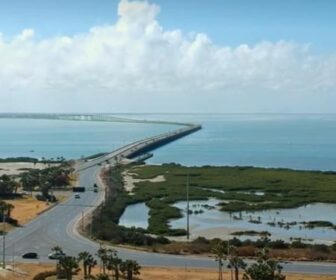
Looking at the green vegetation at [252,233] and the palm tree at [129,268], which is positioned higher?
the green vegetation at [252,233]

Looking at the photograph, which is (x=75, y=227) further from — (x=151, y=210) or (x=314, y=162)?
(x=314, y=162)

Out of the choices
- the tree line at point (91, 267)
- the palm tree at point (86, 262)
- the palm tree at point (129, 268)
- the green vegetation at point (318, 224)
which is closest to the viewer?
the tree line at point (91, 267)

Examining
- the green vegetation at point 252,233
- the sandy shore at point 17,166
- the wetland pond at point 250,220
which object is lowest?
the green vegetation at point 252,233

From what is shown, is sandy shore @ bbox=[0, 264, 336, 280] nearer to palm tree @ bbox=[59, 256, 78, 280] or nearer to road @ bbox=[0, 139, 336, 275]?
road @ bbox=[0, 139, 336, 275]

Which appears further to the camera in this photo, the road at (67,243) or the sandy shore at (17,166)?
the sandy shore at (17,166)

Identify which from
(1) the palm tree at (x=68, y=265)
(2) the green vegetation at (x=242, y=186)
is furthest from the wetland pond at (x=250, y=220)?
(1) the palm tree at (x=68, y=265)

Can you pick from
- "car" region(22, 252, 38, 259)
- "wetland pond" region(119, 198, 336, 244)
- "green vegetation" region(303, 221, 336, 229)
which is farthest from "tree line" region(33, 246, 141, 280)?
"green vegetation" region(303, 221, 336, 229)

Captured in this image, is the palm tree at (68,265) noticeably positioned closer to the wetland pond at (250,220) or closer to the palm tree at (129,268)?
the palm tree at (129,268)
